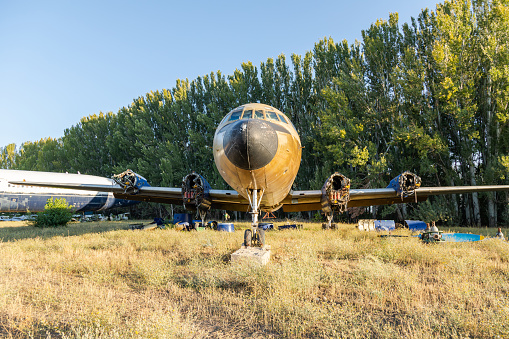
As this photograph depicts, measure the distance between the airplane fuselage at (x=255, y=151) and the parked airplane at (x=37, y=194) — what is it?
82.6ft

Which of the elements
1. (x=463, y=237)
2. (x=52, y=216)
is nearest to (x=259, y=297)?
(x=463, y=237)

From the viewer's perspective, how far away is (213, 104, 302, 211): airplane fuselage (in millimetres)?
5238

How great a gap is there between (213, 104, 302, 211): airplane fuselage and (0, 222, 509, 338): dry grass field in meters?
2.04

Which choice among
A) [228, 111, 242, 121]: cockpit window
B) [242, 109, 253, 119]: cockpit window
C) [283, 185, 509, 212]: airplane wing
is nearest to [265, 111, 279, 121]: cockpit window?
[242, 109, 253, 119]: cockpit window

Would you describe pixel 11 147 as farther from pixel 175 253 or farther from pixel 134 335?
pixel 134 335

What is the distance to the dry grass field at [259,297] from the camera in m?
3.09

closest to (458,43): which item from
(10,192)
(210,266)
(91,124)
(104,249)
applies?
(210,266)

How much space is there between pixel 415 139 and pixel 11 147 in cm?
8928

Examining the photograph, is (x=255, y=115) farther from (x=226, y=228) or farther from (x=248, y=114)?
(x=226, y=228)

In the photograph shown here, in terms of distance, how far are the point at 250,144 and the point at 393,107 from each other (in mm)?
17483

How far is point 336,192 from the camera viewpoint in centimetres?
1018

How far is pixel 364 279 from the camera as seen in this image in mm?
4957

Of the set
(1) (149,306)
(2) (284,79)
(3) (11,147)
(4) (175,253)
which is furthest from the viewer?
(3) (11,147)

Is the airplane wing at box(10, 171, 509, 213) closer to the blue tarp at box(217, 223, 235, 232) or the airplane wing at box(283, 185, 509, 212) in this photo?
the airplane wing at box(283, 185, 509, 212)
